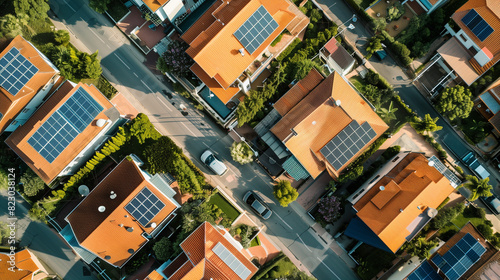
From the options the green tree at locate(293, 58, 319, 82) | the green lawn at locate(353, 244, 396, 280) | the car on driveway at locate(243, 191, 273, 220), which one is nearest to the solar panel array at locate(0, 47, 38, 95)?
the car on driveway at locate(243, 191, 273, 220)

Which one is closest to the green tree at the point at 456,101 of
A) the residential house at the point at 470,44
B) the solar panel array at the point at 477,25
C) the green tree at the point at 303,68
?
the residential house at the point at 470,44

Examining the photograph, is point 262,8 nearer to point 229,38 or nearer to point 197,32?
point 229,38

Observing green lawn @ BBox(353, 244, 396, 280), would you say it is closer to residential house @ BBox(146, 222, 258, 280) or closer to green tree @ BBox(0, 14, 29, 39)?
residential house @ BBox(146, 222, 258, 280)

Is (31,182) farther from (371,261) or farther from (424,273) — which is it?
(424,273)

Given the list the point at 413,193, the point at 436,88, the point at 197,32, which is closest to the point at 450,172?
the point at 413,193

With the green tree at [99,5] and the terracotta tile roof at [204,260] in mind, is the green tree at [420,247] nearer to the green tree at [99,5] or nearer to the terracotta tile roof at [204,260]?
the terracotta tile roof at [204,260]

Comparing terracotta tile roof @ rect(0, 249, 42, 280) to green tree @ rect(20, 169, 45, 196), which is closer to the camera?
green tree @ rect(20, 169, 45, 196)
